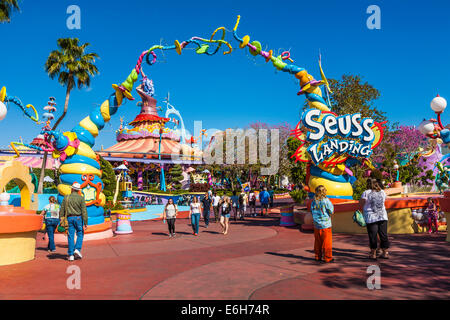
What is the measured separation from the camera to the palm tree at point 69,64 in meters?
26.5

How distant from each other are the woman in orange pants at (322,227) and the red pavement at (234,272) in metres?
0.28

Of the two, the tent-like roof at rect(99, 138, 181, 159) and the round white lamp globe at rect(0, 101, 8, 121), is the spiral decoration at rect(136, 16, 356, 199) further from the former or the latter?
the tent-like roof at rect(99, 138, 181, 159)

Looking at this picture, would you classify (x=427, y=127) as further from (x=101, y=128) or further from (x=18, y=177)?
(x=18, y=177)

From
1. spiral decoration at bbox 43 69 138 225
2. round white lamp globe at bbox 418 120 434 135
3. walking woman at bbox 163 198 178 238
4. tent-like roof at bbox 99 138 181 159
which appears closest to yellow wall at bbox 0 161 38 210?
spiral decoration at bbox 43 69 138 225

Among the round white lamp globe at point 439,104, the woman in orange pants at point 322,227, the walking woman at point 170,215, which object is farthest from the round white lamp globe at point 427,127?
the walking woman at point 170,215

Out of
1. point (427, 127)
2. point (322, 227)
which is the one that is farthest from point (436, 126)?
point (322, 227)

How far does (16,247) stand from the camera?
25.3 ft

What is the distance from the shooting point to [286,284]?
5832mm

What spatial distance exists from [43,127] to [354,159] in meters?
16.9

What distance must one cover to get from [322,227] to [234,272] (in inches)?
83.9

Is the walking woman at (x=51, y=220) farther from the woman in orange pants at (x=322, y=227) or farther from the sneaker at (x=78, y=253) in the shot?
the woman in orange pants at (x=322, y=227)

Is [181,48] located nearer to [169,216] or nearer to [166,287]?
[169,216]

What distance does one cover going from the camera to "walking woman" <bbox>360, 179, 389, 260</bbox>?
7539 millimetres

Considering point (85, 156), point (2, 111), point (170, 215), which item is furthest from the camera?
point (85, 156)
